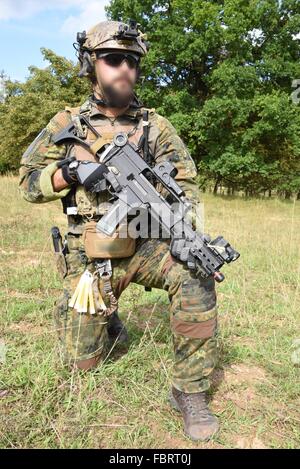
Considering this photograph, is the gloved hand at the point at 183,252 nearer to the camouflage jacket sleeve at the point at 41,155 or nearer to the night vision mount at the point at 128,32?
the camouflage jacket sleeve at the point at 41,155

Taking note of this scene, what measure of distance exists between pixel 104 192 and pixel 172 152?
536 mm

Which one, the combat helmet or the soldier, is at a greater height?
the combat helmet

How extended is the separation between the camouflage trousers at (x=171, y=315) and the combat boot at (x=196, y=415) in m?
0.05

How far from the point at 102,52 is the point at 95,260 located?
50.7 inches

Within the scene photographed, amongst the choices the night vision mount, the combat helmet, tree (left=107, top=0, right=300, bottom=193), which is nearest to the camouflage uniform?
the combat helmet

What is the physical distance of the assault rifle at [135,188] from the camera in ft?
7.84

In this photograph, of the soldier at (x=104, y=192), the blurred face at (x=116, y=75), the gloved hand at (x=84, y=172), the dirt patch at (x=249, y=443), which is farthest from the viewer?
the blurred face at (x=116, y=75)

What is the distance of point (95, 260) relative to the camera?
2.65 m

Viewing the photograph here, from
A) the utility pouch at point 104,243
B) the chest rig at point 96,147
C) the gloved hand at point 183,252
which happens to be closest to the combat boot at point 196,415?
the gloved hand at point 183,252

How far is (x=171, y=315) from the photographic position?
2.39 m

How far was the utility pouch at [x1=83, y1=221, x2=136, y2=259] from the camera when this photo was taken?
2556 millimetres

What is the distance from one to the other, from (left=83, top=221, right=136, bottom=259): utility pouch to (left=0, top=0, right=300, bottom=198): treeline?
606 inches

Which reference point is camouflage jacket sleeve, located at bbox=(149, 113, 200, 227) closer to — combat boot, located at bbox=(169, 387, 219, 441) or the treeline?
combat boot, located at bbox=(169, 387, 219, 441)

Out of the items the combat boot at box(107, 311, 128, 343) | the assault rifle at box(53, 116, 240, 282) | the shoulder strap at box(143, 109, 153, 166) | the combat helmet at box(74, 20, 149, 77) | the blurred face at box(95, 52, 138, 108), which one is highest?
the combat helmet at box(74, 20, 149, 77)
